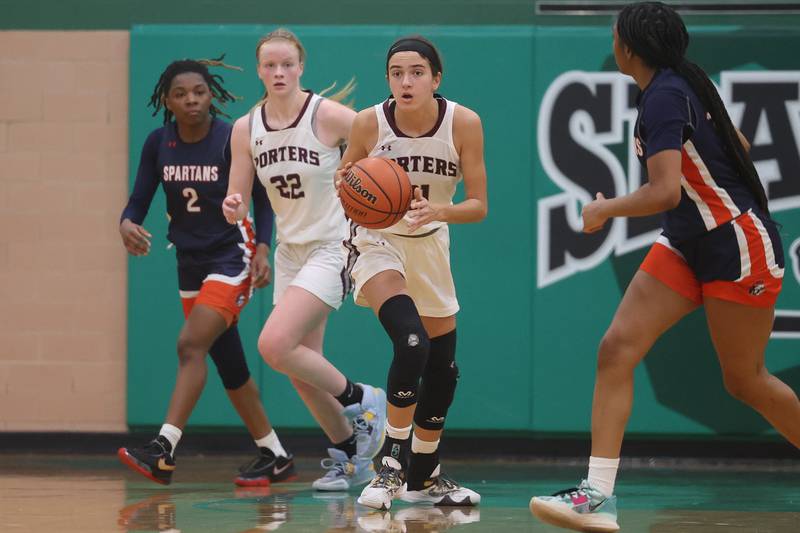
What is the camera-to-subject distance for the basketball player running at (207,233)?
6.21 metres

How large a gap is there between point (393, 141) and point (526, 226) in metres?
2.31

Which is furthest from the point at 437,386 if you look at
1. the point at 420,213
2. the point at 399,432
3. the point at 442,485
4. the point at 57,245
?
the point at 57,245

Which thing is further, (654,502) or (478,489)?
(478,489)

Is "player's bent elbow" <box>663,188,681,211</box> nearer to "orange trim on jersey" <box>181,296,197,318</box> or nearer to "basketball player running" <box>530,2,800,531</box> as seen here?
"basketball player running" <box>530,2,800,531</box>

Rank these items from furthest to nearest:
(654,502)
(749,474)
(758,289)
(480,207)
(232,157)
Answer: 1. (749,474)
2. (232,157)
3. (654,502)
4. (480,207)
5. (758,289)

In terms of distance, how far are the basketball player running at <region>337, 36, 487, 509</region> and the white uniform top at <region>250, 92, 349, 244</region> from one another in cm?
72

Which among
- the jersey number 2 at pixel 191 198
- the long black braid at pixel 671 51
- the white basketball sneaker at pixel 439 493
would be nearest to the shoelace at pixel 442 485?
the white basketball sneaker at pixel 439 493

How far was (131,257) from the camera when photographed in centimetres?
745

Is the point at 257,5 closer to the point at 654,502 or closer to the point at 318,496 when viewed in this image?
the point at 318,496

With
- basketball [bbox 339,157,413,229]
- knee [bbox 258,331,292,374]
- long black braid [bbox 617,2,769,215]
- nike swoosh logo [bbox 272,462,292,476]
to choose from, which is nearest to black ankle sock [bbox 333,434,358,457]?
nike swoosh logo [bbox 272,462,292,476]

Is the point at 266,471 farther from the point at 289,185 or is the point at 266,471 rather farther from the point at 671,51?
the point at 671,51

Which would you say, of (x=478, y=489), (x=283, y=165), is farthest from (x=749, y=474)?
(x=283, y=165)

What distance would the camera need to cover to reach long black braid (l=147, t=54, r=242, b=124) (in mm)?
6469

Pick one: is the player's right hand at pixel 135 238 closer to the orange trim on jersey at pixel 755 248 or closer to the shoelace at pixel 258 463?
the shoelace at pixel 258 463
